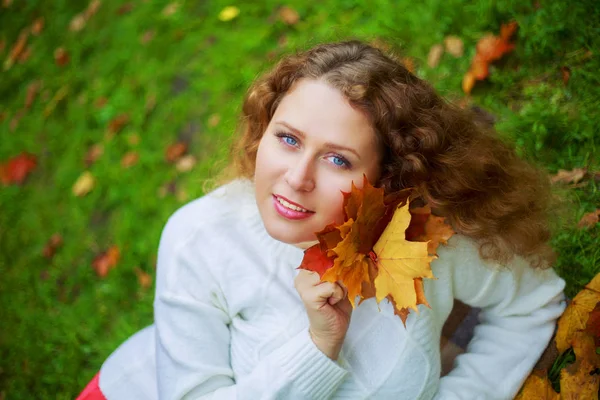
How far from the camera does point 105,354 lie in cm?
290

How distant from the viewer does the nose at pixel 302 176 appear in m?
1.53

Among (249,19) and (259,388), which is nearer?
(259,388)

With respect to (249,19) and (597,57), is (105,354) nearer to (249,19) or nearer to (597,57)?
(249,19)

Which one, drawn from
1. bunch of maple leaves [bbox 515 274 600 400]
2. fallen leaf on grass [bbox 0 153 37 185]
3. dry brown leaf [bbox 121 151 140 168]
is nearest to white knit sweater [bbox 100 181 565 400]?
Result: bunch of maple leaves [bbox 515 274 600 400]

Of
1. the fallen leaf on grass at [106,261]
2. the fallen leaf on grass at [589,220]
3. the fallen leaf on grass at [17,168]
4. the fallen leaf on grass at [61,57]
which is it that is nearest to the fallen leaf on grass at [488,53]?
the fallen leaf on grass at [589,220]

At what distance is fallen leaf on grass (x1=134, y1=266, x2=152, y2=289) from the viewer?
10.0 feet

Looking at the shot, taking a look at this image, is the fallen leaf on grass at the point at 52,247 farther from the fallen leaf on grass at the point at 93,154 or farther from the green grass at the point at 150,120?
the fallen leaf on grass at the point at 93,154

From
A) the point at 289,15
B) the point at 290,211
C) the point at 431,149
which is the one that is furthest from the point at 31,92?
the point at 431,149

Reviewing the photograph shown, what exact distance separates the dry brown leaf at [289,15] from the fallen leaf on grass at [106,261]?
167 cm

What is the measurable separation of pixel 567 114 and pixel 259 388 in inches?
67.8

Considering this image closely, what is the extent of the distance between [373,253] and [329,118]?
37 centimetres

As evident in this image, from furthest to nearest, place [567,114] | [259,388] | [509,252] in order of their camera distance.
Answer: [567,114]
[509,252]
[259,388]

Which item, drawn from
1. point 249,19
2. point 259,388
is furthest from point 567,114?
point 249,19

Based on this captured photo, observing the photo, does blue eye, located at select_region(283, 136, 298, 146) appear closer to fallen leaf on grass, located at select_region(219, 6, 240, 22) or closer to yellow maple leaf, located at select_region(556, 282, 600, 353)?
yellow maple leaf, located at select_region(556, 282, 600, 353)
